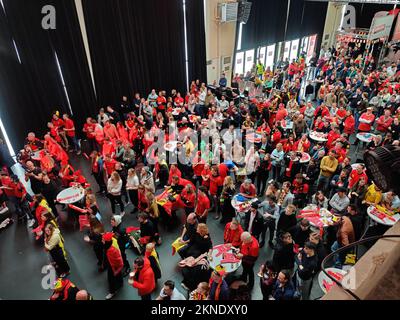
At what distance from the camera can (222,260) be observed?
431 centimetres

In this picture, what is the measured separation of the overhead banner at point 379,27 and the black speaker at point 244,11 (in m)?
5.95

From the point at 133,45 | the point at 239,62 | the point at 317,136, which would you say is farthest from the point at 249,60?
the point at 317,136

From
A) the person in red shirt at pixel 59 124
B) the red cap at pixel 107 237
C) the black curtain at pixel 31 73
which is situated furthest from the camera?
the person in red shirt at pixel 59 124

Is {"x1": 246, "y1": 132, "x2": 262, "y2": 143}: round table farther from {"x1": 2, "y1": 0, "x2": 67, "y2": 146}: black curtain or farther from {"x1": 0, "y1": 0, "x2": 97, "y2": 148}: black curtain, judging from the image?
{"x1": 2, "y1": 0, "x2": 67, "y2": 146}: black curtain

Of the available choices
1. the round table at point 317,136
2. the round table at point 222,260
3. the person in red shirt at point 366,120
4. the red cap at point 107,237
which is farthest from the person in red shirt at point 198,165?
the person in red shirt at point 366,120

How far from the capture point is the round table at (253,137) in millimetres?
7816

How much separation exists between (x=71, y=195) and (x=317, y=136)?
6.28 metres

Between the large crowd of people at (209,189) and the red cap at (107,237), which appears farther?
the large crowd of people at (209,189)

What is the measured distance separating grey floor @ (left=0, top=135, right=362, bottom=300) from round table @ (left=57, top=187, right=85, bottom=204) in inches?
30.5

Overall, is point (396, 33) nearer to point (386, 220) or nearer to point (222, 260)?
point (386, 220)

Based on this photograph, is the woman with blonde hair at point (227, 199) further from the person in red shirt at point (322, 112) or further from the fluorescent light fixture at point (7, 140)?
the fluorescent light fixture at point (7, 140)

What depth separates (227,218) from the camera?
237 inches
